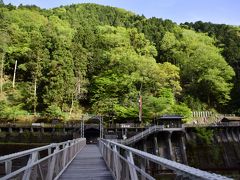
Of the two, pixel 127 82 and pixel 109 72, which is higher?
pixel 109 72

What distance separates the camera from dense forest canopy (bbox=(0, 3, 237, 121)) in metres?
58.0

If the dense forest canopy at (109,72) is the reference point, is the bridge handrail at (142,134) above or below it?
below

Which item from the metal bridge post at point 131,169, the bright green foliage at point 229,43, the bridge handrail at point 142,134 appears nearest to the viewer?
the metal bridge post at point 131,169

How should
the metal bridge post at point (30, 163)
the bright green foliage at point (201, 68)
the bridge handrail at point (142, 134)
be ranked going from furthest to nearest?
the bright green foliage at point (201, 68)
the bridge handrail at point (142, 134)
the metal bridge post at point (30, 163)

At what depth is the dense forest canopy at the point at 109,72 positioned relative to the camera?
58031mm

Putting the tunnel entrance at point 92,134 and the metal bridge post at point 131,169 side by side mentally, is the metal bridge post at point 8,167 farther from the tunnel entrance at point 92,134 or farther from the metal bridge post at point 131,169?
the tunnel entrance at point 92,134

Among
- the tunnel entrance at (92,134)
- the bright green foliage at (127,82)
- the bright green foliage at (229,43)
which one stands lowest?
the tunnel entrance at (92,134)

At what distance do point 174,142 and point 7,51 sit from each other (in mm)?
40219

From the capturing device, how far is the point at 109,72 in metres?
63.5

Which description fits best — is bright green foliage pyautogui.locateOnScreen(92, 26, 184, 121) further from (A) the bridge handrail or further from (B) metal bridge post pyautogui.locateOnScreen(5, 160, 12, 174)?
(B) metal bridge post pyautogui.locateOnScreen(5, 160, 12, 174)

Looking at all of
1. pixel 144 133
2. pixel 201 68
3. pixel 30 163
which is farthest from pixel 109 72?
pixel 30 163

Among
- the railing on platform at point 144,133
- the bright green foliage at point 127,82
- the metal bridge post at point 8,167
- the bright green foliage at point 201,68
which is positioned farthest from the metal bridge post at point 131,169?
the bright green foliage at point 201,68

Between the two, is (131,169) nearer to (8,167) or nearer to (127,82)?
(8,167)

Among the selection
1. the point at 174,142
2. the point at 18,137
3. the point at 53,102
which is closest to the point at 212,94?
the point at 174,142
